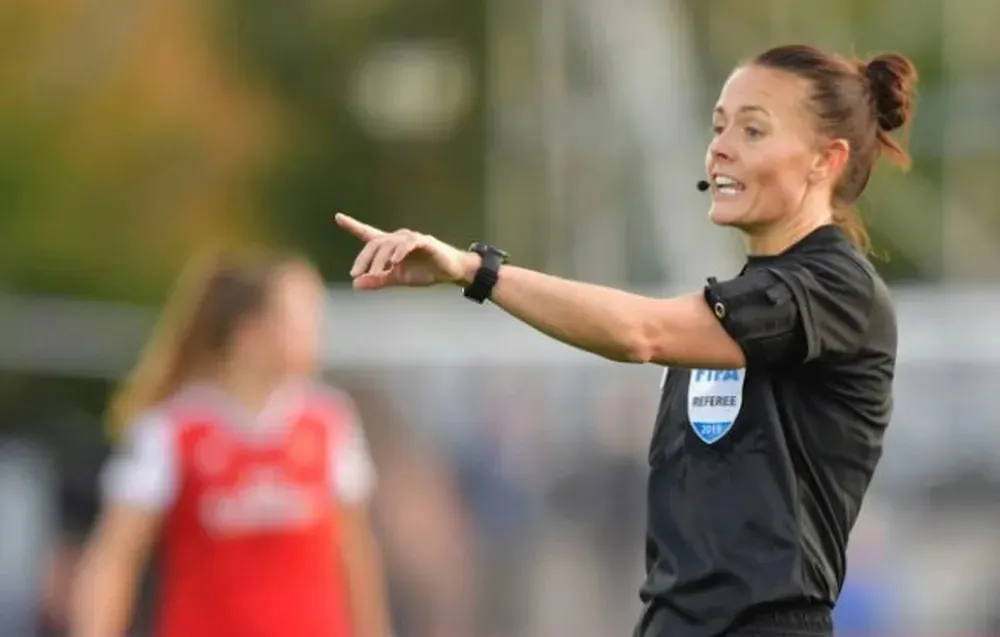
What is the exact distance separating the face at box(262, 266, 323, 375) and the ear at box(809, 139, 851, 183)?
295 cm

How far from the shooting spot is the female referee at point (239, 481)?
747 centimetres

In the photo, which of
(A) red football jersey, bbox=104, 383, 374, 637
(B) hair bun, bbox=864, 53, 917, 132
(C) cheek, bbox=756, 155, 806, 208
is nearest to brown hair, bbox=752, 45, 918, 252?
(B) hair bun, bbox=864, 53, 917, 132

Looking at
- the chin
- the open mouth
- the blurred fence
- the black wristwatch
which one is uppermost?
the open mouth

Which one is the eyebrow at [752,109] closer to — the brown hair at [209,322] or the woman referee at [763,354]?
the woman referee at [763,354]

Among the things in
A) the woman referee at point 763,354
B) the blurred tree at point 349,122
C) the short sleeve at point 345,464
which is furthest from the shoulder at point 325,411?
the blurred tree at point 349,122

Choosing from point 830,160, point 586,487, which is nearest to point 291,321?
point 830,160

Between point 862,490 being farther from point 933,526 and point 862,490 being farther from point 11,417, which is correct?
point 11,417

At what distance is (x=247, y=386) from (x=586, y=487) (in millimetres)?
5490

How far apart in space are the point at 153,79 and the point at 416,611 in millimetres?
13821

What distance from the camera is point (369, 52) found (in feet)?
96.5

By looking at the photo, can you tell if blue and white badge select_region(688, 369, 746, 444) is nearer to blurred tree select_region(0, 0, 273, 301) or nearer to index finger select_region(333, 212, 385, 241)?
index finger select_region(333, 212, 385, 241)

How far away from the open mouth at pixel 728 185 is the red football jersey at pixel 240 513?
292 cm

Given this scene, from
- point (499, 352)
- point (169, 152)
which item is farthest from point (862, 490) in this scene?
point (169, 152)

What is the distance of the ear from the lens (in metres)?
4.92
